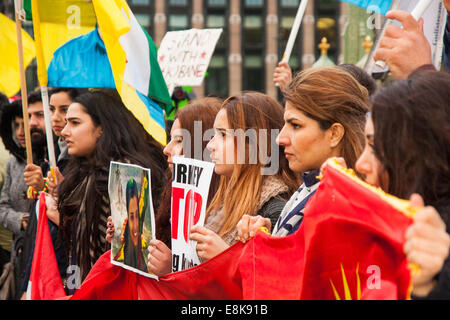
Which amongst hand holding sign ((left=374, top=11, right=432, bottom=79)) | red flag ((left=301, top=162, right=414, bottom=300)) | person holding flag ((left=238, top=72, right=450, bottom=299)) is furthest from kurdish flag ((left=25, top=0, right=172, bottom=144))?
person holding flag ((left=238, top=72, right=450, bottom=299))

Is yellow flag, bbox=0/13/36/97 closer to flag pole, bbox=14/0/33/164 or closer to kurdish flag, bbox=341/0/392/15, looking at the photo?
flag pole, bbox=14/0/33/164

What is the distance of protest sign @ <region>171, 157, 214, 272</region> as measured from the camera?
3172mm

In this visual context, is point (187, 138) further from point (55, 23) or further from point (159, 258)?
point (55, 23)

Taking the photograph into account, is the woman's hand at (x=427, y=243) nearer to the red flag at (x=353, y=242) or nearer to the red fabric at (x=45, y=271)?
the red flag at (x=353, y=242)

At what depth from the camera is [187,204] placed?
10.8 ft

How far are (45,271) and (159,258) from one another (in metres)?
1.13

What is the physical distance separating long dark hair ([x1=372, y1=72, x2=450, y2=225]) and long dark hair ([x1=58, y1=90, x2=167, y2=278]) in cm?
254

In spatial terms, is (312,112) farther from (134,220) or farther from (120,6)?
(120,6)

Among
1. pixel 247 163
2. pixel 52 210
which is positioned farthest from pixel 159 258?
pixel 52 210

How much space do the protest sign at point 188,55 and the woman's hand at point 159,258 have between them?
3.52 m

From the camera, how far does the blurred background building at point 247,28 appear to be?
1802 inches

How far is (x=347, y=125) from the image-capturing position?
10.3ft
